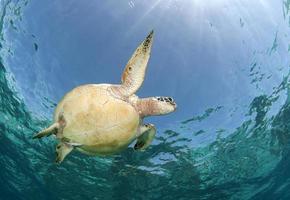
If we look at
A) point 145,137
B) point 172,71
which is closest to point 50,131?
point 145,137

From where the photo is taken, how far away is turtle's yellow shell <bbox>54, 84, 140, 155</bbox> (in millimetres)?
4570

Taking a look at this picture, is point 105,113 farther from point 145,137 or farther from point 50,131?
point 145,137

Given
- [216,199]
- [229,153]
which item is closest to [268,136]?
[229,153]

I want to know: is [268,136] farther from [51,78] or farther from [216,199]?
[51,78]

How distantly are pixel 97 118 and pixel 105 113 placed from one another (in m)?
0.13

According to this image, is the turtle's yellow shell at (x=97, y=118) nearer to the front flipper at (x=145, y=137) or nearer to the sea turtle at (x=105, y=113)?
the sea turtle at (x=105, y=113)

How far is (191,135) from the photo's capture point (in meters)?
14.6

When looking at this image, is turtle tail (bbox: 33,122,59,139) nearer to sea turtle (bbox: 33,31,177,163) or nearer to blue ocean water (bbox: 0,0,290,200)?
sea turtle (bbox: 33,31,177,163)

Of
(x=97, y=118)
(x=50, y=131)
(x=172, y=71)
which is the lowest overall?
(x=97, y=118)

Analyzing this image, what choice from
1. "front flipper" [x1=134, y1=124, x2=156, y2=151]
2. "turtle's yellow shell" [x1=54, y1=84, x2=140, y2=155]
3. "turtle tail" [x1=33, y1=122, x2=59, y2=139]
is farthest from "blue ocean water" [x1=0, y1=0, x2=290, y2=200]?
"turtle tail" [x1=33, y1=122, x2=59, y2=139]

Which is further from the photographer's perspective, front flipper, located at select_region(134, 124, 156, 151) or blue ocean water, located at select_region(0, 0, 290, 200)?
blue ocean water, located at select_region(0, 0, 290, 200)

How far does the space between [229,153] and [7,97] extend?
35.0 ft

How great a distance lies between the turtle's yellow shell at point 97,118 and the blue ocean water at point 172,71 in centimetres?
638

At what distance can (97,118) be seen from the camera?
15.0 feet
